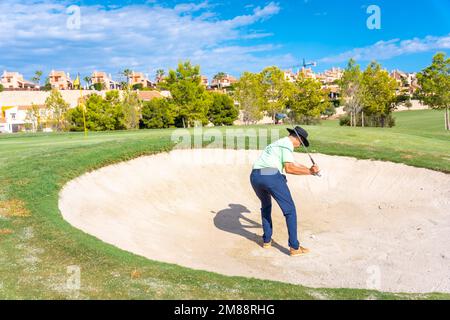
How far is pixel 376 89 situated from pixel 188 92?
24670 mm

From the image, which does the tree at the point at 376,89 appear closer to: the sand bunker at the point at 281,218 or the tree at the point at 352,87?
the tree at the point at 352,87

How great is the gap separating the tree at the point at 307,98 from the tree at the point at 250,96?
191 inches

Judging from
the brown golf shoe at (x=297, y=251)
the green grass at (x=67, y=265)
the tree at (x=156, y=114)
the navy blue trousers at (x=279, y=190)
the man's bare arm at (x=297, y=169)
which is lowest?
the brown golf shoe at (x=297, y=251)

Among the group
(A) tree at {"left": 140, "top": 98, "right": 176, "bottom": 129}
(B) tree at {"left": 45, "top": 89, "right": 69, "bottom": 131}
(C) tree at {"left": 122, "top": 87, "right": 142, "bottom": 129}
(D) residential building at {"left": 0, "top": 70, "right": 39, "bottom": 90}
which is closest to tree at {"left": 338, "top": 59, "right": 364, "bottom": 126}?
(A) tree at {"left": 140, "top": 98, "right": 176, "bottom": 129}

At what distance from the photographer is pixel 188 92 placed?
2064 inches

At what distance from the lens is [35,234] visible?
9086mm

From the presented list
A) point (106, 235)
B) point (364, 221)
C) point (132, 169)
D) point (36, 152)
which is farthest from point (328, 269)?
point (36, 152)

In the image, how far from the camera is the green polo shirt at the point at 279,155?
9477mm

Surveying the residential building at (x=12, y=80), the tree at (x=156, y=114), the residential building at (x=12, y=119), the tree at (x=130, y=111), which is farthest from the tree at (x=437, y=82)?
the residential building at (x=12, y=80)

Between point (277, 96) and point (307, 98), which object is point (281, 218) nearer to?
point (307, 98)

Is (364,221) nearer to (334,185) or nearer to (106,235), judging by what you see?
(334,185)

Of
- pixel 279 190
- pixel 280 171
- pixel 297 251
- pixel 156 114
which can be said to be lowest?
pixel 297 251

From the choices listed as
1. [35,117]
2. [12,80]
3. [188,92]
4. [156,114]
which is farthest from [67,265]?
[12,80]
